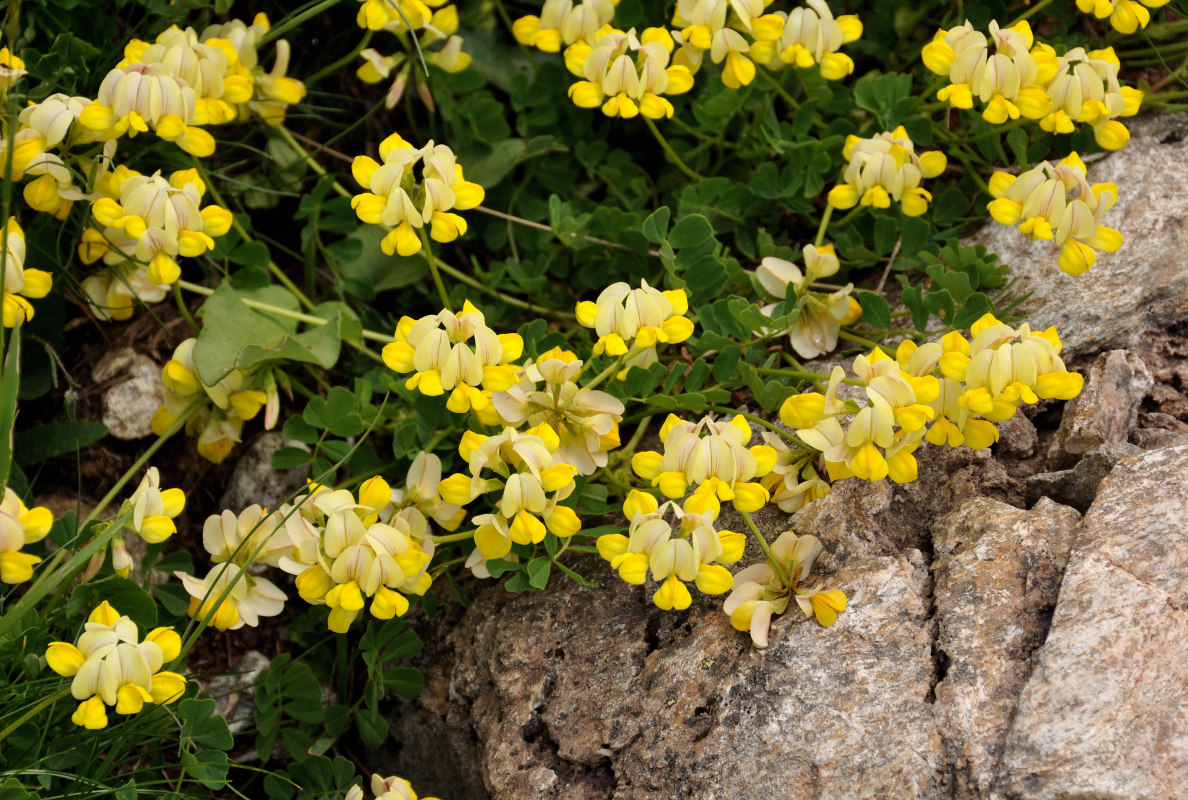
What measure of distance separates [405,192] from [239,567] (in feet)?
2.53

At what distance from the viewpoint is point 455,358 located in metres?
1.82

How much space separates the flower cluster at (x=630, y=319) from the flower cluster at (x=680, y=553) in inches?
12.7

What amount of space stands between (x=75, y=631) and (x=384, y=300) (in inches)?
43.6

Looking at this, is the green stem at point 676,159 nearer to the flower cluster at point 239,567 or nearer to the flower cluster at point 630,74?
the flower cluster at point 630,74

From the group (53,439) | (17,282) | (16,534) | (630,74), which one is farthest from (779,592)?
(53,439)

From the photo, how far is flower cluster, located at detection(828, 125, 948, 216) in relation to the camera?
7.45ft

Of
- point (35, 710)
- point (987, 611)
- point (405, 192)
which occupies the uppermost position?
point (405, 192)

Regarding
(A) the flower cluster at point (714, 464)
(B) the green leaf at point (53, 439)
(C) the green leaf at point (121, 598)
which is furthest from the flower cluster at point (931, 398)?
(B) the green leaf at point (53, 439)

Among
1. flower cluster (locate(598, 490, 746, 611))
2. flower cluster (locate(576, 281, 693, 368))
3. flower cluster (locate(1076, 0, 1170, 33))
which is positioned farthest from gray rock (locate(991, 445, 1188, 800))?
flower cluster (locate(1076, 0, 1170, 33))

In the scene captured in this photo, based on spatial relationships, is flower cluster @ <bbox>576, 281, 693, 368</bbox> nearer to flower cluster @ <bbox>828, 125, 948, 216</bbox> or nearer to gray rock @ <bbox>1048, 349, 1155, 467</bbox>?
flower cluster @ <bbox>828, 125, 948, 216</bbox>

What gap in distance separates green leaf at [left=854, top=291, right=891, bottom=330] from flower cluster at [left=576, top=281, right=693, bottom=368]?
514 mm

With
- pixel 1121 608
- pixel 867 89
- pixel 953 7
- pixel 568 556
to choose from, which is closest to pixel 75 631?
pixel 568 556

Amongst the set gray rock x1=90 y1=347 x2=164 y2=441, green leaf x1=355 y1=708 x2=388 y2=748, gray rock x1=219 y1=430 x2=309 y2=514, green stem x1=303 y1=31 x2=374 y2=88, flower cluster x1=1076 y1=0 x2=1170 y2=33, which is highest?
flower cluster x1=1076 y1=0 x2=1170 y2=33

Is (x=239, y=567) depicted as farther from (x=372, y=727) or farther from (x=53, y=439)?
(x=53, y=439)
